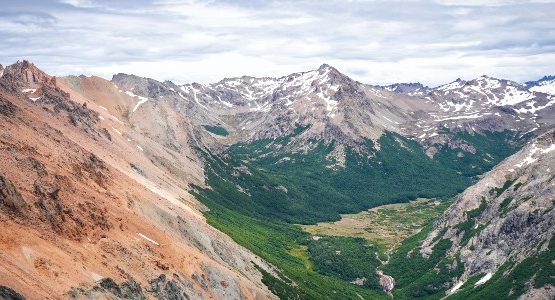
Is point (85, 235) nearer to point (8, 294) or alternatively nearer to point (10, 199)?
point (10, 199)

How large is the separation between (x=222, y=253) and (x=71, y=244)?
78.6 meters

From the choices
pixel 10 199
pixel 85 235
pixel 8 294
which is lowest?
pixel 85 235

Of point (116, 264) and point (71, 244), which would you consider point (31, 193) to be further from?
point (116, 264)

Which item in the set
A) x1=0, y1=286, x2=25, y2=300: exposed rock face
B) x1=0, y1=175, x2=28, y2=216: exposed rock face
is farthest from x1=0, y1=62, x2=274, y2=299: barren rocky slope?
x1=0, y1=286, x2=25, y2=300: exposed rock face

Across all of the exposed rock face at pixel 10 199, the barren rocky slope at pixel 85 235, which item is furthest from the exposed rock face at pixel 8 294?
the exposed rock face at pixel 10 199

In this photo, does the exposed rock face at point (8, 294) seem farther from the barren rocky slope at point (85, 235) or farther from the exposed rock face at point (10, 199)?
the exposed rock face at point (10, 199)

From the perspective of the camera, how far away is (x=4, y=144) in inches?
4675

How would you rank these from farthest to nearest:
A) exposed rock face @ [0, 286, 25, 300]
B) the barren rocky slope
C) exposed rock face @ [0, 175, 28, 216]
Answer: exposed rock face @ [0, 175, 28, 216] < the barren rocky slope < exposed rock face @ [0, 286, 25, 300]

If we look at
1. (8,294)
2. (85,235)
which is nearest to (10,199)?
(85,235)

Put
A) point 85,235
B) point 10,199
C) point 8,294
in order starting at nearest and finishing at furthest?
point 8,294 < point 10,199 < point 85,235

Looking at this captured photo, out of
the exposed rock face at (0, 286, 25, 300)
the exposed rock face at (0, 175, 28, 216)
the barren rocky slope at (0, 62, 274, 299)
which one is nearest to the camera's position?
the exposed rock face at (0, 286, 25, 300)

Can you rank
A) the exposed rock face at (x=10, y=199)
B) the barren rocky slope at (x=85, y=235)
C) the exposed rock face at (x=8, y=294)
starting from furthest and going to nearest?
the exposed rock face at (x=10, y=199) < the barren rocky slope at (x=85, y=235) < the exposed rock face at (x=8, y=294)

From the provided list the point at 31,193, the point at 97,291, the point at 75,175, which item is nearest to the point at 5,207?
the point at 31,193

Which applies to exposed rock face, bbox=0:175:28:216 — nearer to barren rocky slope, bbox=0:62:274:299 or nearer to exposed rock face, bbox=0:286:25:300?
barren rocky slope, bbox=0:62:274:299
